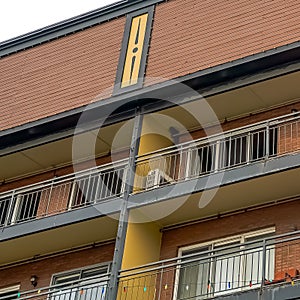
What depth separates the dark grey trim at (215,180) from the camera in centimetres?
1709

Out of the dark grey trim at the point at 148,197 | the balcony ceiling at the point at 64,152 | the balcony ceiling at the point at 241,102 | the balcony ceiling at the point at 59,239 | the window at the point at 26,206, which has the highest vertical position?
the balcony ceiling at the point at 241,102

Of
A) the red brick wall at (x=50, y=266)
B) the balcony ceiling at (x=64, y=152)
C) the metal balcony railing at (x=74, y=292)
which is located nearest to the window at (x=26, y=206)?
the balcony ceiling at (x=64, y=152)

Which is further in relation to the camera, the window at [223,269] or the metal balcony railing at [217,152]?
the metal balcony railing at [217,152]

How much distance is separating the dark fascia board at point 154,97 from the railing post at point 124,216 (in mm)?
432

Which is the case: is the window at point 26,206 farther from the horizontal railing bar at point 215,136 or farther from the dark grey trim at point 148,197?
the horizontal railing bar at point 215,136

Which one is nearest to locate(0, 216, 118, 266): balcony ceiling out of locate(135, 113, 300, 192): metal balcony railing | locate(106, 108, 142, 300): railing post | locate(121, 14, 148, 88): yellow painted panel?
locate(106, 108, 142, 300): railing post

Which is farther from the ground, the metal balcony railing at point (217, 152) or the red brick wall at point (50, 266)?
the metal balcony railing at point (217, 152)

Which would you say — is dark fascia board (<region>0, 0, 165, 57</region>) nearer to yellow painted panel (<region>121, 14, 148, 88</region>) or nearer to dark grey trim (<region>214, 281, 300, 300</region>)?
yellow painted panel (<region>121, 14, 148, 88</region>)

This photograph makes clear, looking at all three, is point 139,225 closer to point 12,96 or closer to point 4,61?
point 12,96

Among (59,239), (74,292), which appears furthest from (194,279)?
(59,239)

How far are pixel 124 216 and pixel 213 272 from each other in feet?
7.10

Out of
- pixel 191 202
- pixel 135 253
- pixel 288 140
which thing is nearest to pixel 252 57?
pixel 288 140

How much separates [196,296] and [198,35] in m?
6.40

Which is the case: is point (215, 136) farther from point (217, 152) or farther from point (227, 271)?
point (227, 271)
